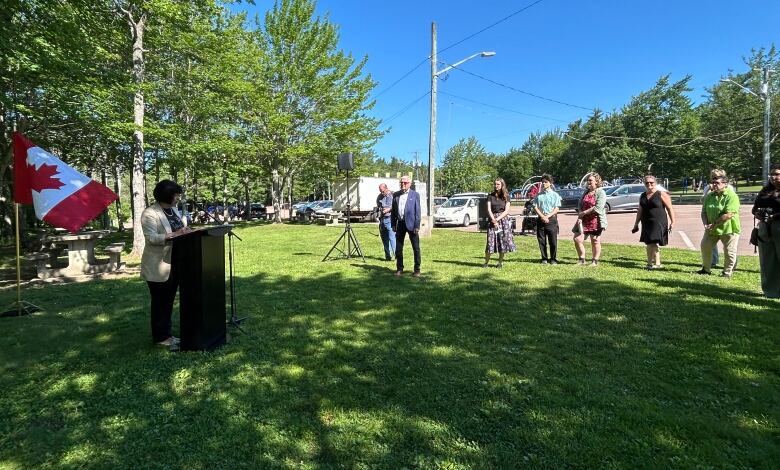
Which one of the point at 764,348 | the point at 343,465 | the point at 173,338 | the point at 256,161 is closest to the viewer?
the point at 343,465

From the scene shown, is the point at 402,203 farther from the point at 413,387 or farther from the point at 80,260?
the point at 80,260

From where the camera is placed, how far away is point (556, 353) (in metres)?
3.98

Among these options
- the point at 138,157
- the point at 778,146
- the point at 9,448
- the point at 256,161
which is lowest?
the point at 9,448

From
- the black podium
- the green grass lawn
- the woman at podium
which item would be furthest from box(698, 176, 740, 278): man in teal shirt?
the woman at podium

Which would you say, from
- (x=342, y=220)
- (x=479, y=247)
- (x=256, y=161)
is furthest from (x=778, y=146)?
(x=256, y=161)

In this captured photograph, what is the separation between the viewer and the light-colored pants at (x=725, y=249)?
22.4 ft

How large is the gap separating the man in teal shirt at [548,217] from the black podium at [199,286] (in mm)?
6355

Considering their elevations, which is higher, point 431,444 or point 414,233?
point 414,233

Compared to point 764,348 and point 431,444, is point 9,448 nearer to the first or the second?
point 431,444

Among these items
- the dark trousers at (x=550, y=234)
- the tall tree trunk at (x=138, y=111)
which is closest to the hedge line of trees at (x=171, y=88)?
the tall tree trunk at (x=138, y=111)

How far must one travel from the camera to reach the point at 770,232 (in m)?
5.40

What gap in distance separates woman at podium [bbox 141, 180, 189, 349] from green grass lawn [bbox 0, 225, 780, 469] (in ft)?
0.94

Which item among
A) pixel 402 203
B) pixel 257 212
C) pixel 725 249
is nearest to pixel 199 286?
pixel 402 203

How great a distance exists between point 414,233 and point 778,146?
42.7m
